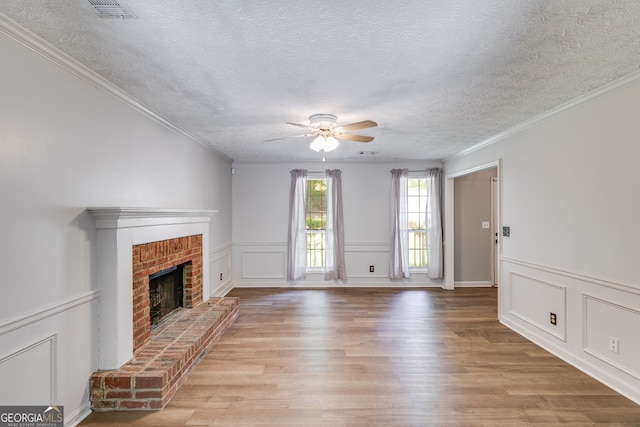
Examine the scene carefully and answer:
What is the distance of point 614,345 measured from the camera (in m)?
2.55

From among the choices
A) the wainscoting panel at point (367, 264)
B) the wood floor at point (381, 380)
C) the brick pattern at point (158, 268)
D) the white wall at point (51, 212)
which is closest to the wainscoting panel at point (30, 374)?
the white wall at point (51, 212)

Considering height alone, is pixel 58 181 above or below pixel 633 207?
above

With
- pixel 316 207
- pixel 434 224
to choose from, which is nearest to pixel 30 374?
pixel 316 207

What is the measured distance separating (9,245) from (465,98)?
11.1 ft

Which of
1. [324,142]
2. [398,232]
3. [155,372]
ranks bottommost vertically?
[155,372]

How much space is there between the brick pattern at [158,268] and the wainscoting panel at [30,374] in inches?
27.2

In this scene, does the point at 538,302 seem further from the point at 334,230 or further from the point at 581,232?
the point at 334,230

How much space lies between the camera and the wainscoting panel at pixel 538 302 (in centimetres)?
313

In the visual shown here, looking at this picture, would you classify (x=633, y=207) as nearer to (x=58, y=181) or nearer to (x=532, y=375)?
(x=532, y=375)

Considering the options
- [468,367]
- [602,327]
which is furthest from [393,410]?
[602,327]

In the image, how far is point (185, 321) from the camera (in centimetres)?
340

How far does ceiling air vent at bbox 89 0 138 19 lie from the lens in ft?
4.90

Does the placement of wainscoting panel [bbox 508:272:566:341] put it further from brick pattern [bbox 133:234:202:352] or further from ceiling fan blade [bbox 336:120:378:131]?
brick pattern [bbox 133:234:202:352]

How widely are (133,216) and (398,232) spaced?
4557 mm
